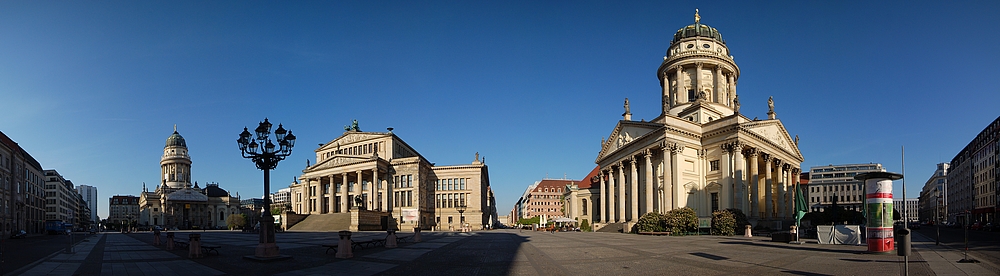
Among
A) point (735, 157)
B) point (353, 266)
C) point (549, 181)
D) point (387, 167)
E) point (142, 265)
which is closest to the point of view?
point (353, 266)

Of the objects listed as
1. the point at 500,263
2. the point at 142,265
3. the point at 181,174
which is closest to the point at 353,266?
the point at 500,263

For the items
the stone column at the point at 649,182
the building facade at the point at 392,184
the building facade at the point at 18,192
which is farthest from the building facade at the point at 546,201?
the building facade at the point at 18,192

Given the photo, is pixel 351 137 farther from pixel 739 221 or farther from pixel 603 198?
pixel 739 221

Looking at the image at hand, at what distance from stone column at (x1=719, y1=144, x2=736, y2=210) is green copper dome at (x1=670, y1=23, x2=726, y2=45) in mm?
23312

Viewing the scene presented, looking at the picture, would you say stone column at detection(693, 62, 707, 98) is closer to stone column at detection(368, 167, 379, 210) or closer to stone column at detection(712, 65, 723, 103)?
stone column at detection(712, 65, 723, 103)

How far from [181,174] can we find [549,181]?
10174cm

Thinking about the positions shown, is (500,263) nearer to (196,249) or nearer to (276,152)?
(276,152)

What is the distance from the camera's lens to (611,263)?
17.6m

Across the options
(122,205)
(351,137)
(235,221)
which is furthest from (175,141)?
(351,137)

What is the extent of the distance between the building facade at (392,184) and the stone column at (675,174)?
119 feet

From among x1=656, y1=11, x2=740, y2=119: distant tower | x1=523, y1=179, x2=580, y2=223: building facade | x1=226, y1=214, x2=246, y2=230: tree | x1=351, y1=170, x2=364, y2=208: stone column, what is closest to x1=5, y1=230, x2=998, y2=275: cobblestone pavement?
x1=656, y1=11, x2=740, y2=119: distant tower

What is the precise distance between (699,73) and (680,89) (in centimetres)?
279

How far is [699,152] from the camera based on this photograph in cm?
5269

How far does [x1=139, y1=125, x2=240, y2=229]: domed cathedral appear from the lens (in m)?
129
